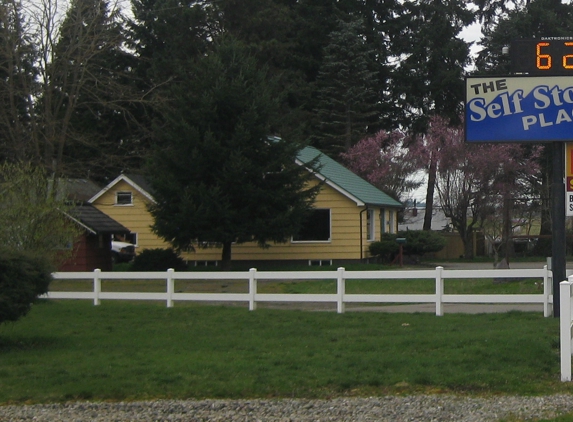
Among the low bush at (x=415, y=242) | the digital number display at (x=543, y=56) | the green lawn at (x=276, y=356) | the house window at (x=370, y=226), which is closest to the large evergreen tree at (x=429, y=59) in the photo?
the low bush at (x=415, y=242)

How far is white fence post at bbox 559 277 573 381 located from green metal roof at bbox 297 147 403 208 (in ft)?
75.5

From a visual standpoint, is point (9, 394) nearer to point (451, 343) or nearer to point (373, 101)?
point (451, 343)

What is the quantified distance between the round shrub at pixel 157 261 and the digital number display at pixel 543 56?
60.3 ft

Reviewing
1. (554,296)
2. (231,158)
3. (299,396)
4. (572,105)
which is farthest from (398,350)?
(231,158)

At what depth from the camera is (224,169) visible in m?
29.2

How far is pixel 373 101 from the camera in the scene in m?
57.9

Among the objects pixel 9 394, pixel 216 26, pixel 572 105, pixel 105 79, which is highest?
pixel 216 26

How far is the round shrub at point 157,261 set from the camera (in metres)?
31.0

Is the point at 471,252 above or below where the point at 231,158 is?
below

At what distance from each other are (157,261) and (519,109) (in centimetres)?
1819

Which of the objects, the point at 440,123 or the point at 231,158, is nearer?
the point at 231,158

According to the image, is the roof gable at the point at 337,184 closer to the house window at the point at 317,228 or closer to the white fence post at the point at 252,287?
the house window at the point at 317,228

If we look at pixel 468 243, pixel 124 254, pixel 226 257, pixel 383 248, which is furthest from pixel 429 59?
pixel 226 257

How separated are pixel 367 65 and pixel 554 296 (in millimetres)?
42580
